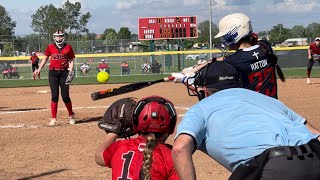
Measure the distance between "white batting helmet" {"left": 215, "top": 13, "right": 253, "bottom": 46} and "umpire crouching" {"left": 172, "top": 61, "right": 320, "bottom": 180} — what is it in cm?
182

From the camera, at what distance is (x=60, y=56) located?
10461 millimetres

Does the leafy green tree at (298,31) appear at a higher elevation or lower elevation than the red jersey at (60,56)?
higher

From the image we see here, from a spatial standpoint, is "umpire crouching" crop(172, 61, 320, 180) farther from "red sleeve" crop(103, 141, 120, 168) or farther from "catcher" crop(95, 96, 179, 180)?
"red sleeve" crop(103, 141, 120, 168)

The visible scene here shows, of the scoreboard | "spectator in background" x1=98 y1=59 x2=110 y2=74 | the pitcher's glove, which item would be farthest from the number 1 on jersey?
the scoreboard

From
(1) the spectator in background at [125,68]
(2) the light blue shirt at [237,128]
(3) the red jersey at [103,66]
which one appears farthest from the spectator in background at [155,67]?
(2) the light blue shirt at [237,128]

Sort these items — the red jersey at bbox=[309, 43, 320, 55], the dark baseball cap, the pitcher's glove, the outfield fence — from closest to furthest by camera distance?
the dark baseball cap → the pitcher's glove → the red jersey at bbox=[309, 43, 320, 55] → the outfield fence

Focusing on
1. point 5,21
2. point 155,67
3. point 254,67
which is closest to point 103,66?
point 155,67

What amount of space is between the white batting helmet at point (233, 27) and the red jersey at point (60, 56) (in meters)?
6.38

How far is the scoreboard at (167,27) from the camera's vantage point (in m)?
34.1

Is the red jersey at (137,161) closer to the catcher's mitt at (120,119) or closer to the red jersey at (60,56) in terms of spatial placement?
the catcher's mitt at (120,119)

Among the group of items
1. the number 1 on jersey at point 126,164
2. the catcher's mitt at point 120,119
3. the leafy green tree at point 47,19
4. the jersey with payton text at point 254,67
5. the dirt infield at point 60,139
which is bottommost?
the dirt infield at point 60,139

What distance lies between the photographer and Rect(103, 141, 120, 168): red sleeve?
125 inches

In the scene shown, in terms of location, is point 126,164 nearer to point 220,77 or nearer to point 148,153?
point 148,153

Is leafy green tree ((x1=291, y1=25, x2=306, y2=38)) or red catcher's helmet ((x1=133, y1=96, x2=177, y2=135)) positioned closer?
red catcher's helmet ((x1=133, y1=96, x2=177, y2=135))
